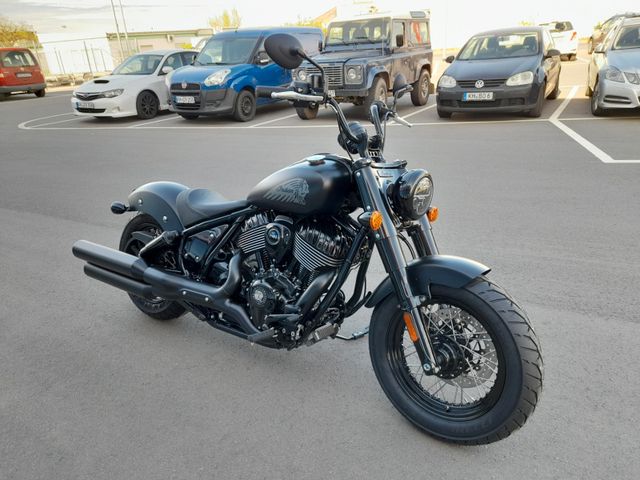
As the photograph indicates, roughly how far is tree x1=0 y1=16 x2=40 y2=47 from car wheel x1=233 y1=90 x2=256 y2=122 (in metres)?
36.1

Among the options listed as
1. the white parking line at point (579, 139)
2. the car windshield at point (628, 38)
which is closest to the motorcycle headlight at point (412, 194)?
the white parking line at point (579, 139)

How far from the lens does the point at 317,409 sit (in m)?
2.61

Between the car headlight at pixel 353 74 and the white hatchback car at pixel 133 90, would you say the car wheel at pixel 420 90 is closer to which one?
the car headlight at pixel 353 74

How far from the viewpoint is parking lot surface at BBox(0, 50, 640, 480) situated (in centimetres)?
228

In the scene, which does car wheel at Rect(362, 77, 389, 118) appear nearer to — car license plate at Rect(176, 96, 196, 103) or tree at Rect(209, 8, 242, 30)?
car license plate at Rect(176, 96, 196, 103)

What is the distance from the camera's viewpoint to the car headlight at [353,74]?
1066 centimetres

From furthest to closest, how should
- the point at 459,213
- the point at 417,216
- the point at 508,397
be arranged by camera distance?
the point at 459,213, the point at 417,216, the point at 508,397

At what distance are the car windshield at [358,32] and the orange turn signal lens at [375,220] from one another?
10.4 metres

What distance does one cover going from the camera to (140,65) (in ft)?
46.4

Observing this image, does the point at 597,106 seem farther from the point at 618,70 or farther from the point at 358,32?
the point at 358,32

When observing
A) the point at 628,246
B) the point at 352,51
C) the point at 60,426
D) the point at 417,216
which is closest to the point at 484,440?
the point at 417,216

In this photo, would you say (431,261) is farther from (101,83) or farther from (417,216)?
(101,83)

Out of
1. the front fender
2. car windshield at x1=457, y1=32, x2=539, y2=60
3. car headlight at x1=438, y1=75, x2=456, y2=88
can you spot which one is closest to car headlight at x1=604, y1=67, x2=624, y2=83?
car windshield at x1=457, y1=32, x2=539, y2=60

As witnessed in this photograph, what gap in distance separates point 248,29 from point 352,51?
2.82 metres
